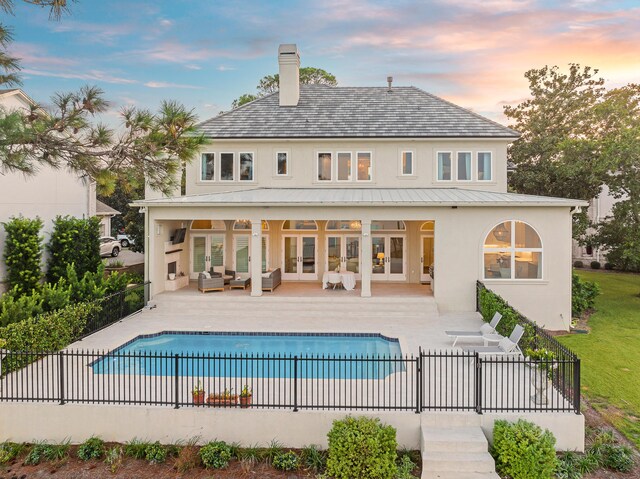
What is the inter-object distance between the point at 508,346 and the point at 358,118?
14.8 metres

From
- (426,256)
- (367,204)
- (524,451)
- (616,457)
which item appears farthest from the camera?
(426,256)

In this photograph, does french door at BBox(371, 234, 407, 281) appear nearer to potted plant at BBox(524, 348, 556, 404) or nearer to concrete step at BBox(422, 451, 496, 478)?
potted plant at BBox(524, 348, 556, 404)

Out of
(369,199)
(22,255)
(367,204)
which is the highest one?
(369,199)

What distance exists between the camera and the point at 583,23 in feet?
61.4

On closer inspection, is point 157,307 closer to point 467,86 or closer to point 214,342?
point 214,342

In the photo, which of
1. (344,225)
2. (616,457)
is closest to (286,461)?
(616,457)

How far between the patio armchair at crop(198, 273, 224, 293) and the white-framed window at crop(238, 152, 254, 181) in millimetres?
5552

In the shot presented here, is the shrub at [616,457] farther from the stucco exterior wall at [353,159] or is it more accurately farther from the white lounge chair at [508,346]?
the stucco exterior wall at [353,159]

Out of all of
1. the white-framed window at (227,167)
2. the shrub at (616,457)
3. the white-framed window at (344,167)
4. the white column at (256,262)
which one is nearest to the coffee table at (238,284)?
the white column at (256,262)

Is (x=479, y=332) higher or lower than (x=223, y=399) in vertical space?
higher

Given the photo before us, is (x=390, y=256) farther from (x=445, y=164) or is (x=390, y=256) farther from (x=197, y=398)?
(x=197, y=398)

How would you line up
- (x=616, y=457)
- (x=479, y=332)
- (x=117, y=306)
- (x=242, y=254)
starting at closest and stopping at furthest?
(x=616, y=457) < (x=479, y=332) < (x=117, y=306) < (x=242, y=254)

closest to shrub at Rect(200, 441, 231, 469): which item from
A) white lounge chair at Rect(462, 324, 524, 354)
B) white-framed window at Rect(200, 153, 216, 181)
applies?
white lounge chair at Rect(462, 324, 524, 354)

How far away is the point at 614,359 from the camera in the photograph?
1339 cm
